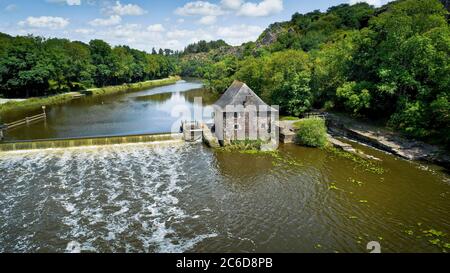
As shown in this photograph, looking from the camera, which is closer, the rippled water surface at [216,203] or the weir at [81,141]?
the rippled water surface at [216,203]

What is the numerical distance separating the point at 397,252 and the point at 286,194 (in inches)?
279

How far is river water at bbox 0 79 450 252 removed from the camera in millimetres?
15602

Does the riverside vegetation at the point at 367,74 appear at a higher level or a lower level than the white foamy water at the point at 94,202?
higher

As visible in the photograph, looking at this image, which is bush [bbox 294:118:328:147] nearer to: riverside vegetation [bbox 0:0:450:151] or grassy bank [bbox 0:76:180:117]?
riverside vegetation [bbox 0:0:450:151]

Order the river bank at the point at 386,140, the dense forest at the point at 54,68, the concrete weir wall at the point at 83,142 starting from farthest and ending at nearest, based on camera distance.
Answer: the dense forest at the point at 54,68
the concrete weir wall at the point at 83,142
the river bank at the point at 386,140

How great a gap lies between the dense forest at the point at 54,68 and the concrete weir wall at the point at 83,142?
30.0 metres

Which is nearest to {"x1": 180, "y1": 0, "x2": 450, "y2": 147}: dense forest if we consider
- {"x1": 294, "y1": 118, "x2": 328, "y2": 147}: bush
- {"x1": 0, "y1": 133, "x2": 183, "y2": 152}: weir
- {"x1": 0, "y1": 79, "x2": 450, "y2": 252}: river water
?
{"x1": 294, "y1": 118, "x2": 328, "y2": 147}: bush

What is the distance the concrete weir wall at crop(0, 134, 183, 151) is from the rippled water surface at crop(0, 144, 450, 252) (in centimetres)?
145

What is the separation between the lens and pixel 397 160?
2577cm

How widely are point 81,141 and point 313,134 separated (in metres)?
20.5

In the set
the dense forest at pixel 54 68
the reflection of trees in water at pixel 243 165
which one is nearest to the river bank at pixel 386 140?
the reflection of trees in water at pixel 243 165

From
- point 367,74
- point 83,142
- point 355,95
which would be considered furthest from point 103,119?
point 367,74

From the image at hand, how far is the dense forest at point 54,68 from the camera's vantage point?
54.5 metres

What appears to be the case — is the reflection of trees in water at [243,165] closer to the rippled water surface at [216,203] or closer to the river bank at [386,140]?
the rippled water surface at [216,203]
